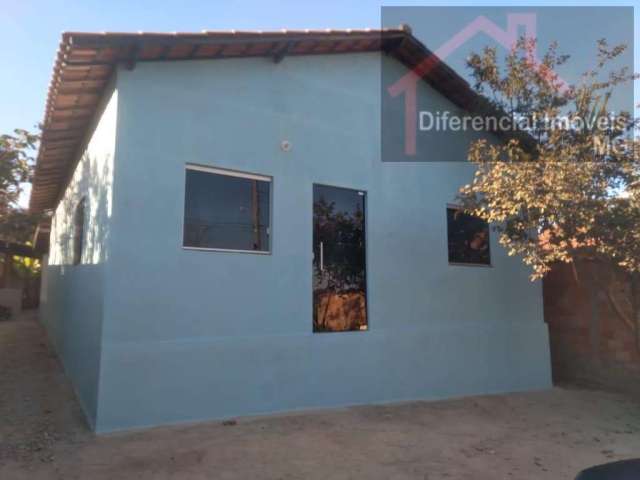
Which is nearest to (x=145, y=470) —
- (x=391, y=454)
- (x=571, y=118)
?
(x=391, y=454)

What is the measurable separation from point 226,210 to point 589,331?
828cm

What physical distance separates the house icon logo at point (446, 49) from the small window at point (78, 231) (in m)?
6.05

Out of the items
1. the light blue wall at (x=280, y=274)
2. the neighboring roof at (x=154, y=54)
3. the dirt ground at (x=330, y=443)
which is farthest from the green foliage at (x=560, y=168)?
the dirt ground at (x=330, y=443)

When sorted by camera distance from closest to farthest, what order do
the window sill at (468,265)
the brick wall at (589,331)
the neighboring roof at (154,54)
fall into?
the neighboring roof at (154,54) → the window sill at (468,265) → the brick wall at (589,331)

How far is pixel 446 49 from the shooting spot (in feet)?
30.9

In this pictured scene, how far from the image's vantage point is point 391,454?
556 cm

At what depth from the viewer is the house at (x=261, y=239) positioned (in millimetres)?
6086

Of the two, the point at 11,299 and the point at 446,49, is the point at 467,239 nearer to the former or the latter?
the point at 446,49

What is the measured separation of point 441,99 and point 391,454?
280 inches

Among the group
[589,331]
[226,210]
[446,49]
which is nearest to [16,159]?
[226,210]

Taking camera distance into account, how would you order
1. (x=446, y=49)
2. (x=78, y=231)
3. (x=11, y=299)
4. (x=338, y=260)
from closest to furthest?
(x=338, y=260) → (x=78, y=231) → (x=446, y=49) → (x=11, y=299)

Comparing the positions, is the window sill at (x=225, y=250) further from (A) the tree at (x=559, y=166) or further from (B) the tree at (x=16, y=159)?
(B) the tree at (x=16, y=159)

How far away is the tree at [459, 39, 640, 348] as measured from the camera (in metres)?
6.88

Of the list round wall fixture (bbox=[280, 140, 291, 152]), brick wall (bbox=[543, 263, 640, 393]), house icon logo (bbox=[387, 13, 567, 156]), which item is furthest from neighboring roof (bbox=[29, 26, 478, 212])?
brick wall (bbox=[543, 263, 640, 393])
